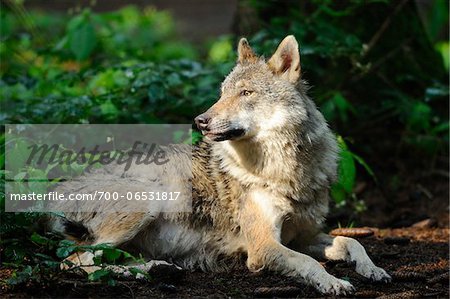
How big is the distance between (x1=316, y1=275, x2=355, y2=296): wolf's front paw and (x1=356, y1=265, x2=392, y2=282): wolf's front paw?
40 centimetres

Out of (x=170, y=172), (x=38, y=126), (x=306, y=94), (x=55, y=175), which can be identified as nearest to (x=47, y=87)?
(x=38, y=126)

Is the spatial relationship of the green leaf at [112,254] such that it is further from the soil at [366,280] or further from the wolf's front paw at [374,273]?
the wolf's front paw at [374,273]

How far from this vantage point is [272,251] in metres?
4.99

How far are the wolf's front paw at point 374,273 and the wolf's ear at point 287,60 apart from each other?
150 centimetres

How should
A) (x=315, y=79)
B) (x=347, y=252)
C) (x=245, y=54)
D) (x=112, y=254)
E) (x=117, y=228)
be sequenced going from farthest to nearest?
1. (x=315, y=79)
2. (x=245, y=54)
3. (x=347, y=252)
4. (x=117, y=228)
5. (x=112, y=254)

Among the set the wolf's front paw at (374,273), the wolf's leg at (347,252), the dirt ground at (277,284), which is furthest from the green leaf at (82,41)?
the wolf's front paw at (374,273)

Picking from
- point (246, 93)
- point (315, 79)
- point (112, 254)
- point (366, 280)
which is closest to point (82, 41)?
point (315, 79)

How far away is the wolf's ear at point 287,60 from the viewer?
537 centimetres

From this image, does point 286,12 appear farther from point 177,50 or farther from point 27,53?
point 27,53

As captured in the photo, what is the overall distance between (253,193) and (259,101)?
690mm

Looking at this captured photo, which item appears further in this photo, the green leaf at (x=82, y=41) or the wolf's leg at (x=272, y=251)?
the green leaf at (x=82, y=41)

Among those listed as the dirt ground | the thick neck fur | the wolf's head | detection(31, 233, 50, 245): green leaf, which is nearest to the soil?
the dirt ground

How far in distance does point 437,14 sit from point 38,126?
4761 mm

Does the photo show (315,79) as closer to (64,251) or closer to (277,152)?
(277,152)
